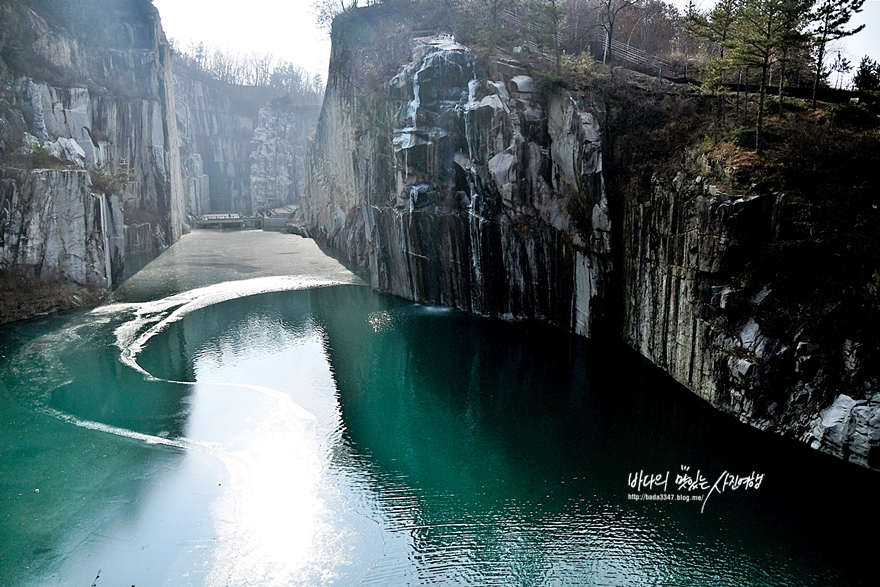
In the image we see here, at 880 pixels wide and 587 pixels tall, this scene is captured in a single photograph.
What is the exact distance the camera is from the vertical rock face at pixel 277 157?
260 ft

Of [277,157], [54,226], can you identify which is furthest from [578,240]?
[277,157]

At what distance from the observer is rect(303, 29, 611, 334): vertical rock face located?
75.0 feet

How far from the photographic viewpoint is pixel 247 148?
8412 cm

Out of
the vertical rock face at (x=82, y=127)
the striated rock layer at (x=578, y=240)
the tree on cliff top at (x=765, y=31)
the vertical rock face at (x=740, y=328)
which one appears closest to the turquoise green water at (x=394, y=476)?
the vertical rock face at (x=740, y=328)

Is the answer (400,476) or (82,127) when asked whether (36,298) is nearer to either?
(82,127)

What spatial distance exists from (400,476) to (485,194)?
15.7 meters

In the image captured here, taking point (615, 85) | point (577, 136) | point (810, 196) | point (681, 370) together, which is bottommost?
point (681, 370)

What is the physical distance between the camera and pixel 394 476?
43.4 feet

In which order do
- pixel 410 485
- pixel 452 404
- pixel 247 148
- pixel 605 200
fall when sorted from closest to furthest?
1. pixel 410 485
2. pixel 452 404
3. pixel 605 200
4. pixel 247 148

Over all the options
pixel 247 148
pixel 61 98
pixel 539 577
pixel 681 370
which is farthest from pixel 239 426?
pixel 247 148

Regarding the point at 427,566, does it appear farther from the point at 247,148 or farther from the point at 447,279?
the point at 247,148

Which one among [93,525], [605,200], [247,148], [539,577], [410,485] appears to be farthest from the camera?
[247,148]

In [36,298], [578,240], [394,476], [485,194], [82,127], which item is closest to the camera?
[394,476]

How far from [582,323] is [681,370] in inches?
224
